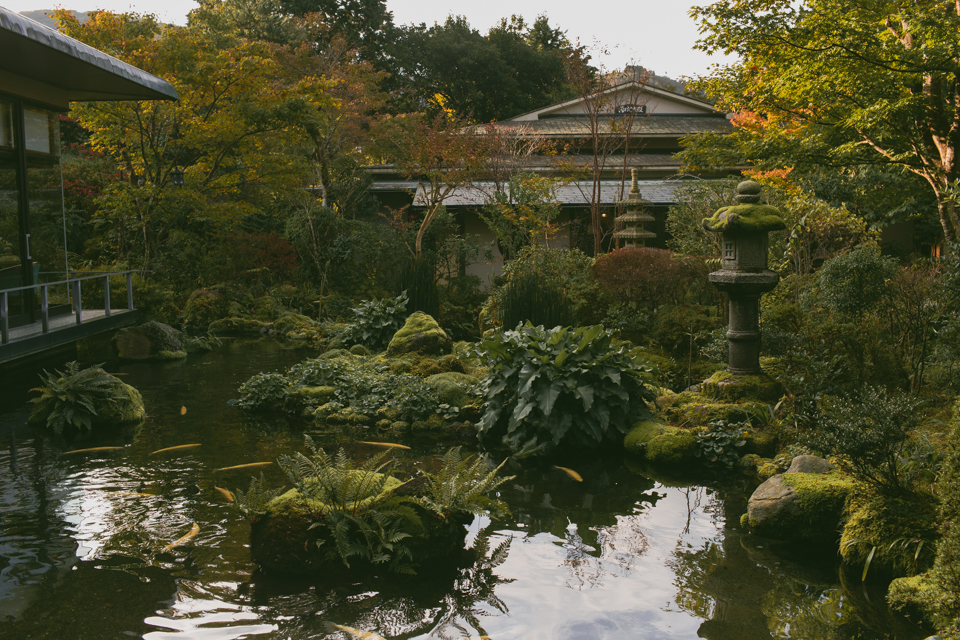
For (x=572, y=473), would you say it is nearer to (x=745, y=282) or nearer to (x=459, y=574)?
(x=459, y=574)

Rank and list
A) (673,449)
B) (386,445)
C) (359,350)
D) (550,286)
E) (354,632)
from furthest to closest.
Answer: (359,350) → (550,286) → (386,445) → (673,449) → (354,632)

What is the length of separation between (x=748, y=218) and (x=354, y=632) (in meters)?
5.63

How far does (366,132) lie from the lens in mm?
18219

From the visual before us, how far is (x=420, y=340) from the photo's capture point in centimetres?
1001

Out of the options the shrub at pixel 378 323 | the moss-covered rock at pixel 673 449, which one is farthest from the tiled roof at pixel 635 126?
the moss-covered rock at pixel 673 449

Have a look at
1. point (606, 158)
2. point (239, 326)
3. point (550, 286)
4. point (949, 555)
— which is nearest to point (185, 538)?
point (949, 555)

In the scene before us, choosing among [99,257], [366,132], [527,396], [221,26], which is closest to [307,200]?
[366,132]

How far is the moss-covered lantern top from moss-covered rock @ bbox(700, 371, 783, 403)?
4.97 feet

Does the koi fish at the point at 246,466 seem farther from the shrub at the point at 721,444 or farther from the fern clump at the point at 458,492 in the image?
the shrub at the point at 721,444

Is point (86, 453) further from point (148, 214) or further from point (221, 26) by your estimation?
point (221, 26)

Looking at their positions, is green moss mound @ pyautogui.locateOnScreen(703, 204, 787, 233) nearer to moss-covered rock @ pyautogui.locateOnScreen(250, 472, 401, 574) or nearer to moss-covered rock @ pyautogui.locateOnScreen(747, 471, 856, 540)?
moss-covered rock @ pyautogui.locateOnScreen(747, 471, 856, 540)

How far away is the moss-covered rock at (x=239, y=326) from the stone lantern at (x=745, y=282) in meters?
9.83

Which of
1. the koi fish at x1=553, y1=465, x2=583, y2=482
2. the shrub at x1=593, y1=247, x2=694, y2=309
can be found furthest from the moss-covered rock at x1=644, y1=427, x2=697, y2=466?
the shrub at x1=593, y1=247, x2=694, y2=309

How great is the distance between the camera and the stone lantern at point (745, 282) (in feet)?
23.3
